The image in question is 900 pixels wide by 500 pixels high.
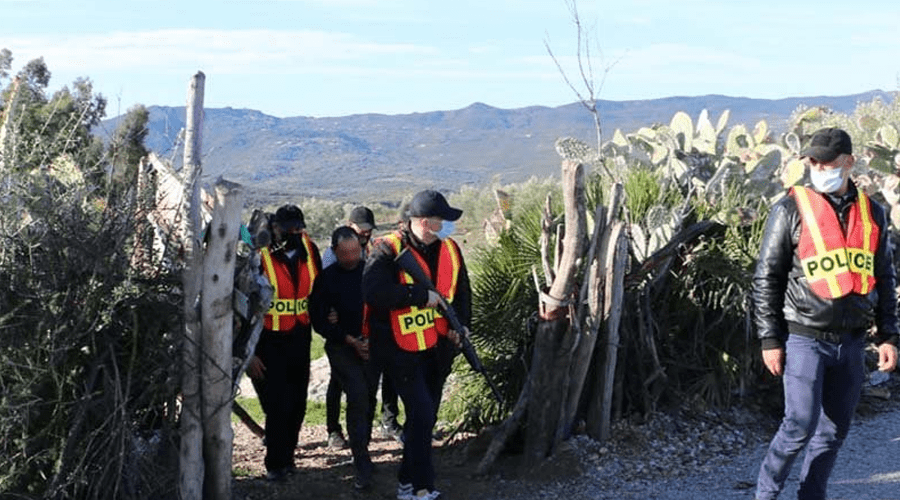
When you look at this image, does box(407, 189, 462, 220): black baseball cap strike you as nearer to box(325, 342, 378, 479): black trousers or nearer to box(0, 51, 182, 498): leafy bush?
box(325, 342, 378, 479): black trousers

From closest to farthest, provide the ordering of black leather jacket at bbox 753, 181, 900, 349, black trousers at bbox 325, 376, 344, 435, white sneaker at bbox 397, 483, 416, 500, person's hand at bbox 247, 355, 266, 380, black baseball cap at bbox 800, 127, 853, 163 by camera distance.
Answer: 1. black leather jacket at bbox 753, 181, 900, 349
2. black baseball cap at bbox 800, 127, 853, 163
3. white sneaker at bbox 397, 483, 416, 500
4. person's hand at bbox 247, 355, 266, 380
5. black trousers at bbox 325, 376, 344, 435

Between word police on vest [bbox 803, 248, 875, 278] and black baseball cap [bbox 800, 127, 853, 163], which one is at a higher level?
black baseball cap [bbox 800, 127, 853, 163]

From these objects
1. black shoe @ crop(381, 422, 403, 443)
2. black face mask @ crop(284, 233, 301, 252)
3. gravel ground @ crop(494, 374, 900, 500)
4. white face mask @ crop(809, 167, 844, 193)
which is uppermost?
white face mask @ crop(809, 167, 844, 193)

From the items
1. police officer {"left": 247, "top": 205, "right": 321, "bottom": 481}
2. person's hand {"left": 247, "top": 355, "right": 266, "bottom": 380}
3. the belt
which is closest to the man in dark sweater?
police officer {"left": 247, "top": 205, "right": 321, "bottom": 481}

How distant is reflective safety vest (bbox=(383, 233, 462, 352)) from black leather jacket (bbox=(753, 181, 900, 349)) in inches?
76.7

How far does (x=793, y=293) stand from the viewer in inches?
213

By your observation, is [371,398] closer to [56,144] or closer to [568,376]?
[568,376]

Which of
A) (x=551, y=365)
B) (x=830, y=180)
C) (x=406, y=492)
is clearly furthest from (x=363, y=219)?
(x=830, y=180)

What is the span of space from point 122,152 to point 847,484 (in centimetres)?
470

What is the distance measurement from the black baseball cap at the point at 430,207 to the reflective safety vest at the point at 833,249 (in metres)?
2.00

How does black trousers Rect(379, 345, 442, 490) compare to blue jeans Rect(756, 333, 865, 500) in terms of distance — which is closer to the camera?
blue jeans Rect(756, 333, 865, 500)

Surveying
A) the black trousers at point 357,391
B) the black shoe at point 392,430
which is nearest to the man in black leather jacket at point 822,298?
the black trousers at point 357,391

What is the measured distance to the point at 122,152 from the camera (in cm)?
602

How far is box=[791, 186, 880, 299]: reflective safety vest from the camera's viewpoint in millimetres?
5320
